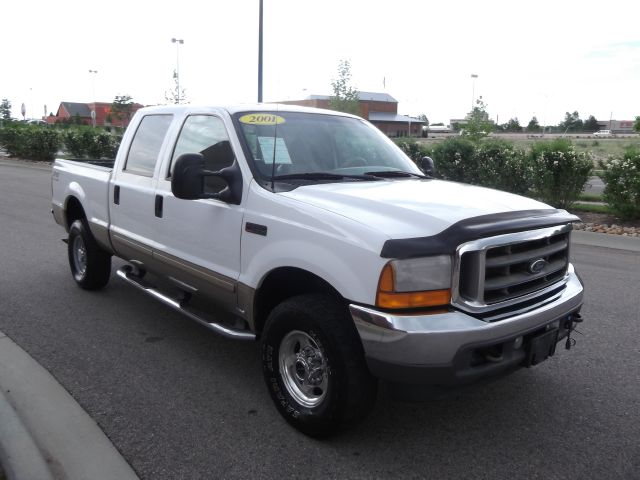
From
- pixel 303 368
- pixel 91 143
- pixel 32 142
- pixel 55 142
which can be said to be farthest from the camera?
pixel 32 142

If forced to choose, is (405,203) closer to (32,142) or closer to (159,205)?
(159,205)

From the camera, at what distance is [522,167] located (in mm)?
12641

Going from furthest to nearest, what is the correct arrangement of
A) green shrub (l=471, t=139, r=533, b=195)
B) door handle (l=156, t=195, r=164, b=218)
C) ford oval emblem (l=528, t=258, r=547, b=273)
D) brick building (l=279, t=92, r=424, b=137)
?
brick building (l=279, t=92, r=424, b=137), green shrub (l=471, t=139, r=533, b=195), door handle (l=156, t=195, r=164, b=218), ford oval emblem (l=528, t=258, r=547, b=273)

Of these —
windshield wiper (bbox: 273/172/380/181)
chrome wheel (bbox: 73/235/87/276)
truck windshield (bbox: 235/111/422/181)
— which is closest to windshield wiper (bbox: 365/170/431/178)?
truck windshield (bbox: 235/111/422/181)

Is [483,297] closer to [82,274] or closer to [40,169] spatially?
[82,274]

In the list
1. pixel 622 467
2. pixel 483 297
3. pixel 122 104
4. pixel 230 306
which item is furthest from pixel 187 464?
pixel 122 104

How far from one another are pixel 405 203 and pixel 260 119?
1.39 metres

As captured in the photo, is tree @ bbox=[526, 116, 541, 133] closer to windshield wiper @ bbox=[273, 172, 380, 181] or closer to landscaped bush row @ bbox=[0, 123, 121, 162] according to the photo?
landscaped bush row @ bbox=[0, 123, 121, 162]

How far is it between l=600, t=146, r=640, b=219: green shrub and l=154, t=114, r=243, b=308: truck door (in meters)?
9.35

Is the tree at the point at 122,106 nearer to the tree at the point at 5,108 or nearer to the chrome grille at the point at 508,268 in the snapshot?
the tree at the point at 5,108

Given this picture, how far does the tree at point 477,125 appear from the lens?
80.2 feet

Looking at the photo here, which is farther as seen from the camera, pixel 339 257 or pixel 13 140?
pixel 13 140

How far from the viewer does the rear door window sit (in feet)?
15.7

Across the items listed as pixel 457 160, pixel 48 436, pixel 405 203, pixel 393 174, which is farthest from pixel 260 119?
pixel 457 160
